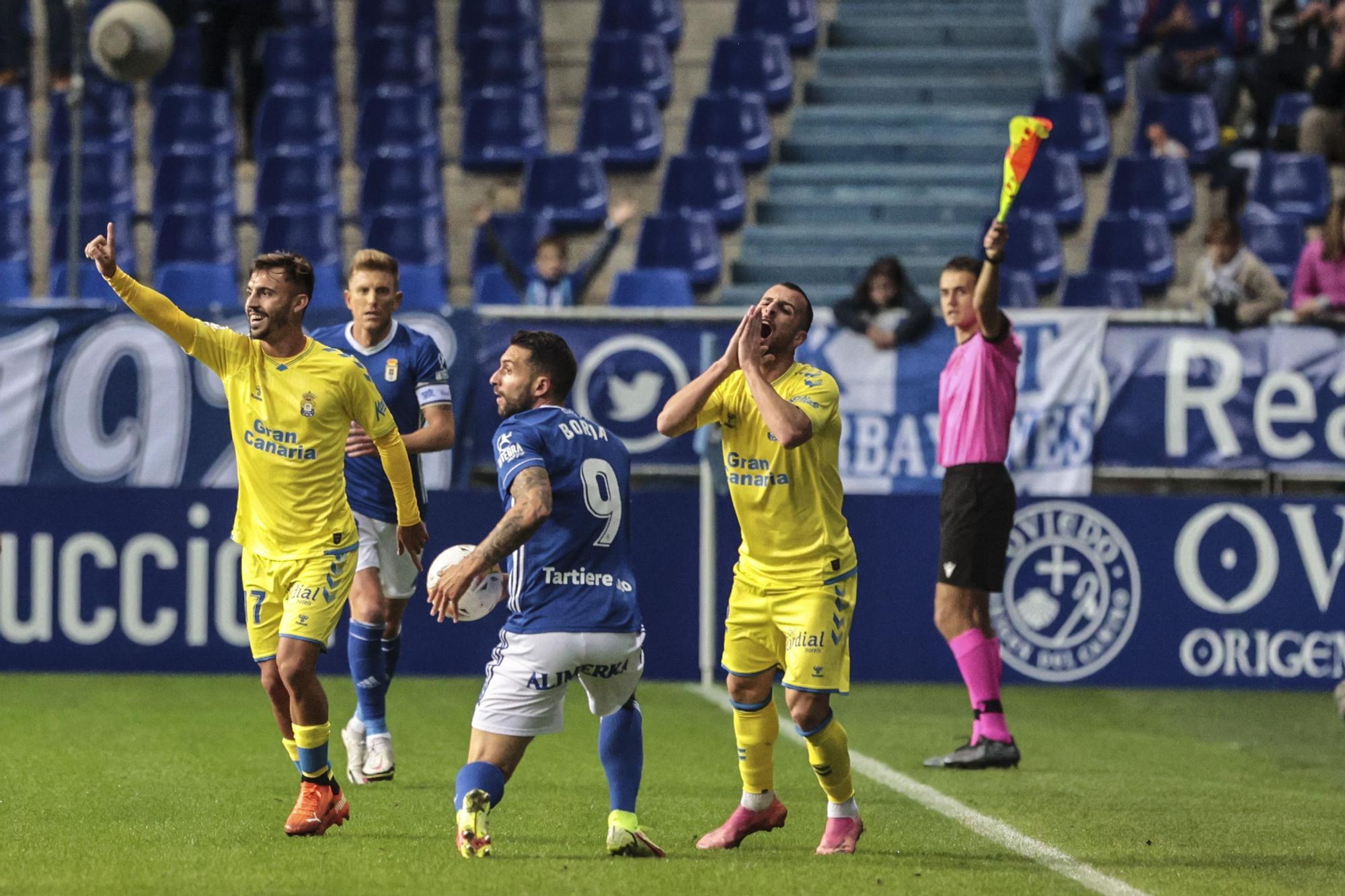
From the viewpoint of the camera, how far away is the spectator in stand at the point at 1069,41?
54.3 ft

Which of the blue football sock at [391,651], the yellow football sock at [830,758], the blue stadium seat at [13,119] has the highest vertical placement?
the blue stadium seat at [13,119]

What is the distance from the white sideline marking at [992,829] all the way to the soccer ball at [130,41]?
25.5 ft

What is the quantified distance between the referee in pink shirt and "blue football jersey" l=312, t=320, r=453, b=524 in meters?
2.24

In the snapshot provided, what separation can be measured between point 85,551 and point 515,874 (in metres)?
6.29

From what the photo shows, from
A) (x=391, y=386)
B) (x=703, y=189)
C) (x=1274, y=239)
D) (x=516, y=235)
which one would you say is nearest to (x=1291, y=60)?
(x=1274, y=239)

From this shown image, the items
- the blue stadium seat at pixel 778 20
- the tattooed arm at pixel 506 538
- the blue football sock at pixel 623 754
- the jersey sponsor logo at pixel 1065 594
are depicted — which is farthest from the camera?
the blue stadium seat at pixel 778 20

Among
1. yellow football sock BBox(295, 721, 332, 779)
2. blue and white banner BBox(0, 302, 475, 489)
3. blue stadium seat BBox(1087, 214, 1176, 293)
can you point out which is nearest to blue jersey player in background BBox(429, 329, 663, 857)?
yellow football sock BBox(295, 721, 332, 779)

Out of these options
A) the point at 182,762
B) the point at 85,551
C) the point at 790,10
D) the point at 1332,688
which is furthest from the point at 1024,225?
the point at 182,762

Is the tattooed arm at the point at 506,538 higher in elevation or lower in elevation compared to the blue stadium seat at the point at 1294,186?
lower

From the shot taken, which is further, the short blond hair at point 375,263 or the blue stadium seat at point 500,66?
the blue stadium seat at point 500,66

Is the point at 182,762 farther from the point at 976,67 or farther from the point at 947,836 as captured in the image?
the point at 976,67

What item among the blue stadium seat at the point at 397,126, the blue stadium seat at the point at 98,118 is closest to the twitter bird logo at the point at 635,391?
the blue stadium seat at the point at 397,126

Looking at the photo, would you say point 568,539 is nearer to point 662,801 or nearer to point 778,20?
point 662,801

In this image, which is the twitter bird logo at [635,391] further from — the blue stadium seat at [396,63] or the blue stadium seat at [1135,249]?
the blue stadium seat at [396,63]
